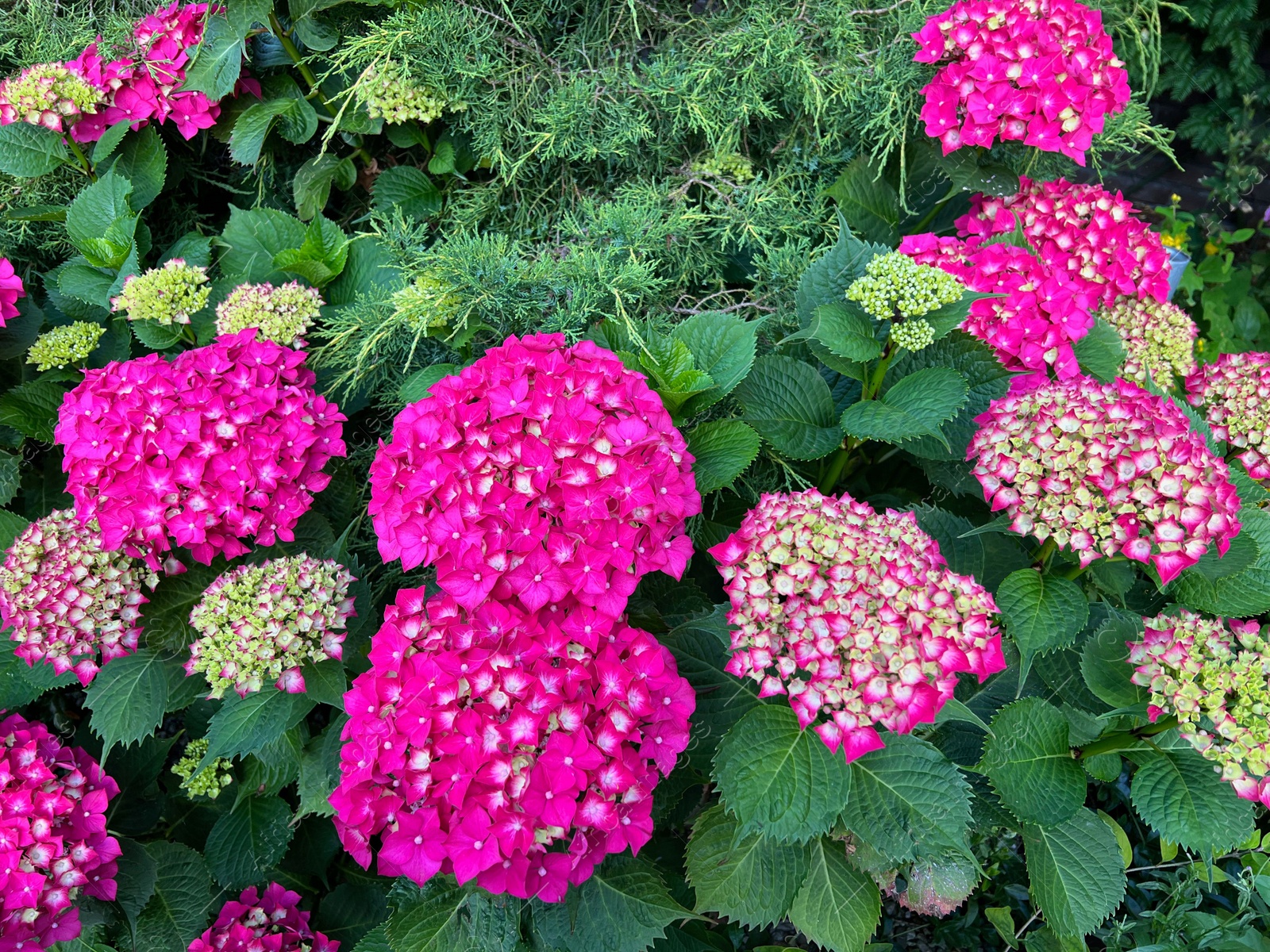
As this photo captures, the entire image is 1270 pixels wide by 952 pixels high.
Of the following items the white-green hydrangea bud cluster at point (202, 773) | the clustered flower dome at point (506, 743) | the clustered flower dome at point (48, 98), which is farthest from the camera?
the clustered flower dome at point (48, 98)

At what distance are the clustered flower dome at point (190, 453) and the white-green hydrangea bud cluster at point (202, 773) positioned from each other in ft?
1.40

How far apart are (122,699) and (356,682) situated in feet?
1.85

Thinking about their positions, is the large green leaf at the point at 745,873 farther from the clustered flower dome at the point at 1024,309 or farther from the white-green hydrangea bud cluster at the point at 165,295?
the white-green hydrangea bud cluster at the point at 165,295

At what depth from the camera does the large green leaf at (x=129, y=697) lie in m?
1.40

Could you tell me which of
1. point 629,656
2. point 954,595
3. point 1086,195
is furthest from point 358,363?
point 1086,195

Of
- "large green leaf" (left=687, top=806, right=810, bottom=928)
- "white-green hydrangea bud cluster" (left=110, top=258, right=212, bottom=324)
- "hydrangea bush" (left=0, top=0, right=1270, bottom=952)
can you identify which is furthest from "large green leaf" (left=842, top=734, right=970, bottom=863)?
"white-green hydrangea bud cluster" (left=110, top=258, right=212, bottom=324)

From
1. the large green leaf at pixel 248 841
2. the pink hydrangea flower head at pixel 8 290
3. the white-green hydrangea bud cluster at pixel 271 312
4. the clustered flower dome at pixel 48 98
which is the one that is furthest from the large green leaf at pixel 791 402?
the clustered flower dome at pixel 48 98

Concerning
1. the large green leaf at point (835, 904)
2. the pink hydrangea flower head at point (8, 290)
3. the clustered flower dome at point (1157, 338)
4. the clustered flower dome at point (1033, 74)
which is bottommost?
the large green leaf at point (835, 904)

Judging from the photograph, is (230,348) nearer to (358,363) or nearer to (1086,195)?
(358,363)

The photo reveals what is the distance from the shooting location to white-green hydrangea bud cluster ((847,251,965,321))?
4.42 feet

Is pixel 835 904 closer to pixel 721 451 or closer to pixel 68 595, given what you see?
pixel 721 451

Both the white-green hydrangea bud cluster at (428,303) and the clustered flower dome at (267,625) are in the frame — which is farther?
the white-green hydrangea bud cluster at (428,303)

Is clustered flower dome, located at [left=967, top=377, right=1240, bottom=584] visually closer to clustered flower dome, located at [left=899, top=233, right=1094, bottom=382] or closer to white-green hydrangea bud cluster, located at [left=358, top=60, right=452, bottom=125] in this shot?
clustered flower dome, located at [left=899, top=233, right=1094, bottom=382]

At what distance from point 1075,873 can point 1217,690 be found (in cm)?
39
